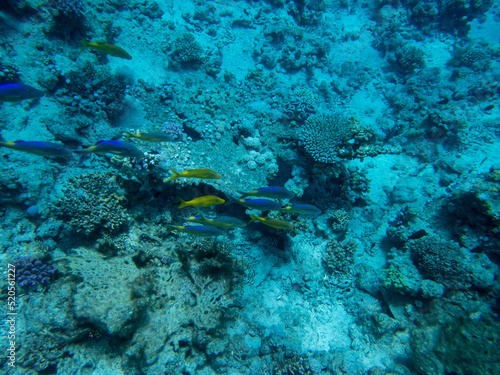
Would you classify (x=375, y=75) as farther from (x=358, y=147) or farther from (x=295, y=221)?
(x=295, y=221)

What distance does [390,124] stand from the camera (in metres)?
8.91

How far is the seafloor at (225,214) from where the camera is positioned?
413cm

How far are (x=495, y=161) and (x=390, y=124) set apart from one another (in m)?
3.50

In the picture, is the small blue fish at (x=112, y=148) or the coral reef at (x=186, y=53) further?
the coral reef at (x=186, y=53)

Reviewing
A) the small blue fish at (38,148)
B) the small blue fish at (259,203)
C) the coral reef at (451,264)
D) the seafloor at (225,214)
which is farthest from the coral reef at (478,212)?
the small blue fish at (38,148)

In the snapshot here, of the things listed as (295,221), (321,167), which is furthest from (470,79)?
(295,221)

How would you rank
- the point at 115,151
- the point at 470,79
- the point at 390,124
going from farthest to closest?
the point at 470,79 < the point at 390,124 < the point at 115,151

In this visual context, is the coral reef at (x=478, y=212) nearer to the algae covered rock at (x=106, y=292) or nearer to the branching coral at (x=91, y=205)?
the algae covered rock at (x=106, y=292)

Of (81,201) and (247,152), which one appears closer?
(81,201)

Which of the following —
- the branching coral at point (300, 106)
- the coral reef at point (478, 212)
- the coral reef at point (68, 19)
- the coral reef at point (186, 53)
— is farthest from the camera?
the coral reef at point (186, 53)

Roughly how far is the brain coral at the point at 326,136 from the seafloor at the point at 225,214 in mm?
40

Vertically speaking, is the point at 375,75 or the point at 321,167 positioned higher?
the point at 375,75

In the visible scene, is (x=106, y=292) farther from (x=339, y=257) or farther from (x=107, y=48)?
(x=339, y=257)

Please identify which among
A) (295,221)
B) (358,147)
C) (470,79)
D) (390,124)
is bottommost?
(295,221)
